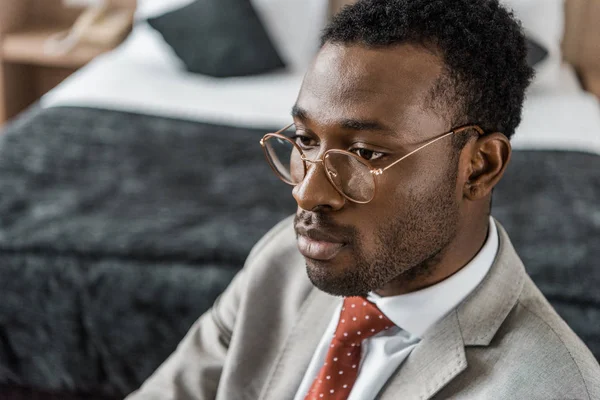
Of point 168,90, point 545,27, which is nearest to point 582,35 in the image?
point 545,27

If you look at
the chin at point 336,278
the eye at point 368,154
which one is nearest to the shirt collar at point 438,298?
the chin at point 336,278

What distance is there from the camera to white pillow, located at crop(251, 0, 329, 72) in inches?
134

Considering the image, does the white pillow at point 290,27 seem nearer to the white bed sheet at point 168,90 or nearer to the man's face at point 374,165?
the white bed sheet at point 168,90

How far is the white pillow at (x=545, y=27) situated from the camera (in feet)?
10.4

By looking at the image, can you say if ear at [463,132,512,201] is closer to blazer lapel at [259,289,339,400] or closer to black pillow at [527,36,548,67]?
blazer lapel at [259,289,339,400]

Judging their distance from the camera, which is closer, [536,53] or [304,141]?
[304,141]

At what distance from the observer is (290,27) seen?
341 centimetres

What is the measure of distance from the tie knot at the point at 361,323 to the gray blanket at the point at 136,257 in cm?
83

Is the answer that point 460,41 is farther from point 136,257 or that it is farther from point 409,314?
point 136,257

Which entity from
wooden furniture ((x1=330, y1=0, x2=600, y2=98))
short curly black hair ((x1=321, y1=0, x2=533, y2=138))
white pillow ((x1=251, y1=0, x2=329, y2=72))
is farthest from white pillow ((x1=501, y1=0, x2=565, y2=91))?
short curly black hair ((x1=321, y1=0, x2=533, y2=138))

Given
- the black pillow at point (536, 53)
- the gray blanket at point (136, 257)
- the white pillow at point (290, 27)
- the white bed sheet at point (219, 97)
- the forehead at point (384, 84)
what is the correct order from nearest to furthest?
the forehead at point (384, 84) < the gray blanket at point (136, 257) < the white bed sheet at point (219, 97) < the black pillow at point (536, 53) < the white pillow at point (290, 27)

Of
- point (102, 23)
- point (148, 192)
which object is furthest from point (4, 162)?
point (102, 23)

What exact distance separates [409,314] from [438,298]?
0.05m

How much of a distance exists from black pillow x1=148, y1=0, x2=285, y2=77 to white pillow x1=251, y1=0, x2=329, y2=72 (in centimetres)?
6
